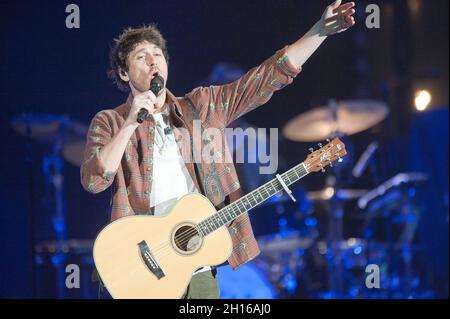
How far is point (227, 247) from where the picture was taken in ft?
9.46

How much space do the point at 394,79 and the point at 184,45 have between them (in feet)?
4.61

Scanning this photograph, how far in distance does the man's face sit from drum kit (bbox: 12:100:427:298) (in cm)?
72

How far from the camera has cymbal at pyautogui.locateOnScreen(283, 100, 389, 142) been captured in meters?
3.91

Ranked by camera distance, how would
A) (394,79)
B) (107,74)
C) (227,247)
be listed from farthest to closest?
(394,79) < (107,74) < (227,247)

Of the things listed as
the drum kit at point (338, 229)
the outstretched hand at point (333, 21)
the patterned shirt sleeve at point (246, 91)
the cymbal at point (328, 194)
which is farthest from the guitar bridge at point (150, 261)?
the cymbal at point (328, 194)

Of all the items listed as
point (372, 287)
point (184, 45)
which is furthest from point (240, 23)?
point (372, 287)

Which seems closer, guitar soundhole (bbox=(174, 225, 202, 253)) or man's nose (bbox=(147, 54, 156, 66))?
guitar soundhole (bbox=(174, 225, 202, 253))

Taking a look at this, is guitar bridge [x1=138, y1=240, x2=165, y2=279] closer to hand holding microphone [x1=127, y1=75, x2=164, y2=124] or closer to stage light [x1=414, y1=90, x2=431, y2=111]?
hand holding microphone [x1=127, y1=75, x2=164, y2=124]

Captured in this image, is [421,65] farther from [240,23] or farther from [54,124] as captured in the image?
[54,124]

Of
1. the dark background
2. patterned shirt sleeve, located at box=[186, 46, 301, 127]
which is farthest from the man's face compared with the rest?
the dark background

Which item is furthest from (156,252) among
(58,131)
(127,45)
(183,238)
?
(58,131)

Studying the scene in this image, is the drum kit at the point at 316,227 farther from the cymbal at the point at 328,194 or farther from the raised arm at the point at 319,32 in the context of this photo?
the raised arm at the point at 319,32

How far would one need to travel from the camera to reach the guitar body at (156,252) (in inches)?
112

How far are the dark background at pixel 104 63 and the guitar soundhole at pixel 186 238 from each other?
91 centimetres
